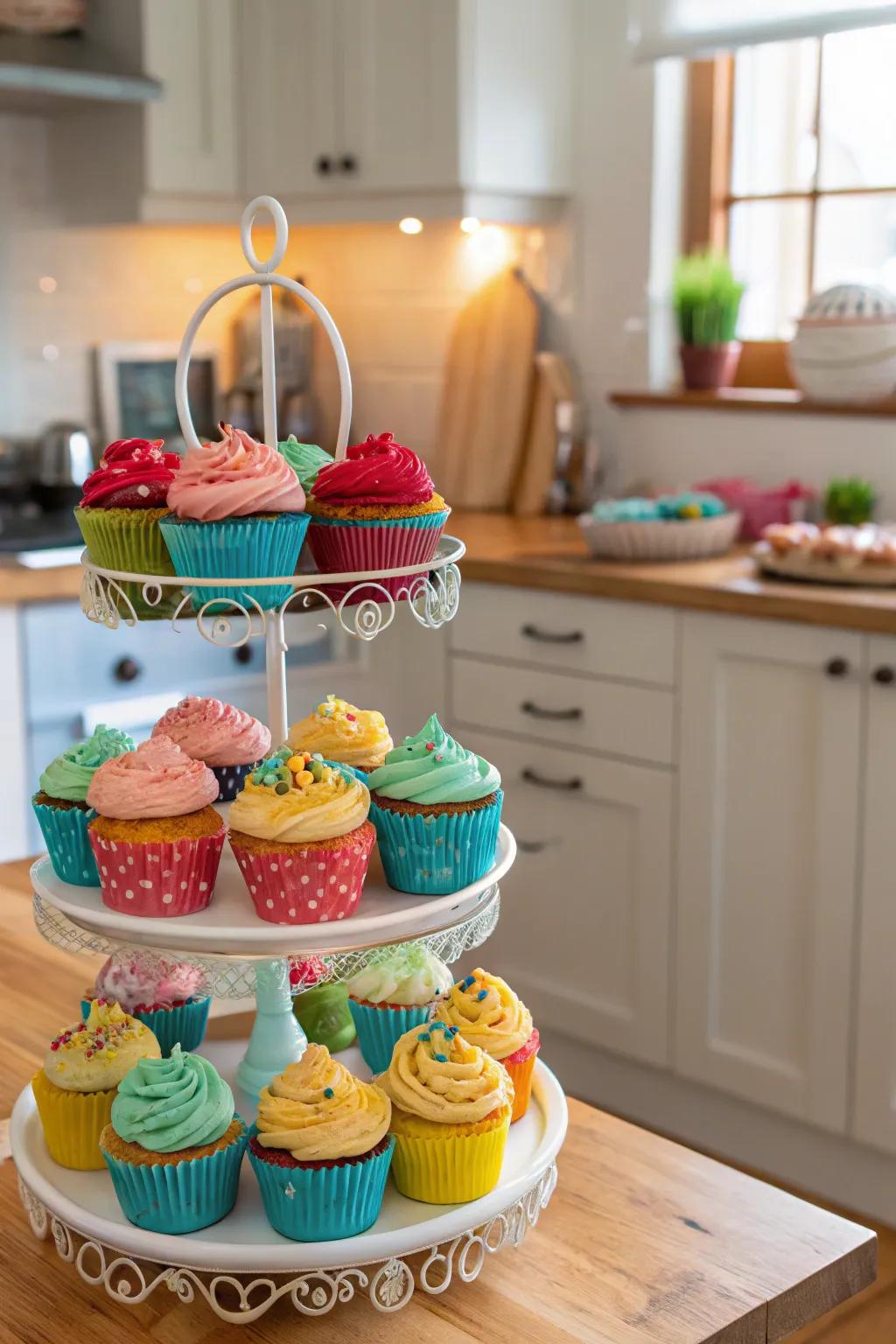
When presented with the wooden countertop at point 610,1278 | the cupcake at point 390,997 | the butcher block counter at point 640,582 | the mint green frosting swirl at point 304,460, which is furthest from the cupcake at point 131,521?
the butcher block counter at point 640,582

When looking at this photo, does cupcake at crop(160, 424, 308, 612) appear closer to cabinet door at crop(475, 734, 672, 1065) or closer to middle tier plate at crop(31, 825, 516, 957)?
middle tier plate at crop(31, 825, 516, 957)

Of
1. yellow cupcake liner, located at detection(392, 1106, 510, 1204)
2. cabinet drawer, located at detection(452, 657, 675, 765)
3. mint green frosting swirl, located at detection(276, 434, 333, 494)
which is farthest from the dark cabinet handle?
yellow cupcake liner, located at detection(392, 1106, 510, 1204)

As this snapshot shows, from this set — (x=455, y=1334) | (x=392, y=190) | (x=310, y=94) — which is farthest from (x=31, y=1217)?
(x=310, y=94)

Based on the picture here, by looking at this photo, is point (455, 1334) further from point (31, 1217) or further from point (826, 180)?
point (826, 180)

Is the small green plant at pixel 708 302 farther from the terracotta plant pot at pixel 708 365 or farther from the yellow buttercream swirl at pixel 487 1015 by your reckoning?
the yellow buttercream swirl at pixel 487 1015

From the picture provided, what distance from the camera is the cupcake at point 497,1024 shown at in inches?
42.8

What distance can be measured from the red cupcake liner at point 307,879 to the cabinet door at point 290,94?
2.50m

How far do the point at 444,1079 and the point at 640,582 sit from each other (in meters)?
1.57

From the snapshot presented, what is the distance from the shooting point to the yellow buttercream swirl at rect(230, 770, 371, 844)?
101 cm

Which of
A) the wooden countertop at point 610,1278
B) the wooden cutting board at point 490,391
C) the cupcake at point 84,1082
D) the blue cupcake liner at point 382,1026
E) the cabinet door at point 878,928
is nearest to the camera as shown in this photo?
the wooden countertop at point 610,1278

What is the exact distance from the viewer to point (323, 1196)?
0.95m

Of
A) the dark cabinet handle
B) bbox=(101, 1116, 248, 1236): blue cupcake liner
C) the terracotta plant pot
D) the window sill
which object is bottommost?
the dark cabinet handle

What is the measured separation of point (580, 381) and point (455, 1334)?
105 inches

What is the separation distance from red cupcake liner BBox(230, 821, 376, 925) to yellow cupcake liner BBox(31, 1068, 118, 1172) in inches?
6.8
